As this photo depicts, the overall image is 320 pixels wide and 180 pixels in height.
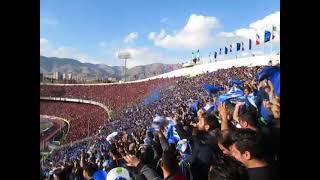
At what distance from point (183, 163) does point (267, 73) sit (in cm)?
114

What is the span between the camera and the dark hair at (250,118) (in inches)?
187

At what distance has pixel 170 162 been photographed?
474cm

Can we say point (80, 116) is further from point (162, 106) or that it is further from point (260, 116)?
point (260, 116)

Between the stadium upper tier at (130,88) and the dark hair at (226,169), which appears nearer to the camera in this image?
the dark hair at (226,169)

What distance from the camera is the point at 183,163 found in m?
4.75

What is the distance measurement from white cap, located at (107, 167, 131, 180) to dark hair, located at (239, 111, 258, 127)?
1169mm

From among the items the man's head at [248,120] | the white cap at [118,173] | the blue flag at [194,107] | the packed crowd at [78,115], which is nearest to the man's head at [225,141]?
the man's head at [248,120]

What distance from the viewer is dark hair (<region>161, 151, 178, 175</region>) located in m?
4.73

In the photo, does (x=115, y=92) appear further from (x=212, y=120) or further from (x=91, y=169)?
(x=212, y=120)

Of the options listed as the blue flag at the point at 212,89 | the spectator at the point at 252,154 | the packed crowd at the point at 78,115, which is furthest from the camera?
the blue flag at the point at 212,89

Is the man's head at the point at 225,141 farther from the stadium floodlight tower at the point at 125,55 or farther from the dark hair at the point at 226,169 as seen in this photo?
the stadium floodlight tower at the point at 125,55

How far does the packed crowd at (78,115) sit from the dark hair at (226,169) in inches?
43.9

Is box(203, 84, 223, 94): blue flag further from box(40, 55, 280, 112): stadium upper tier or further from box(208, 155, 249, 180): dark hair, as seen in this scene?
box(208, 155, 249, 180): dark hair
